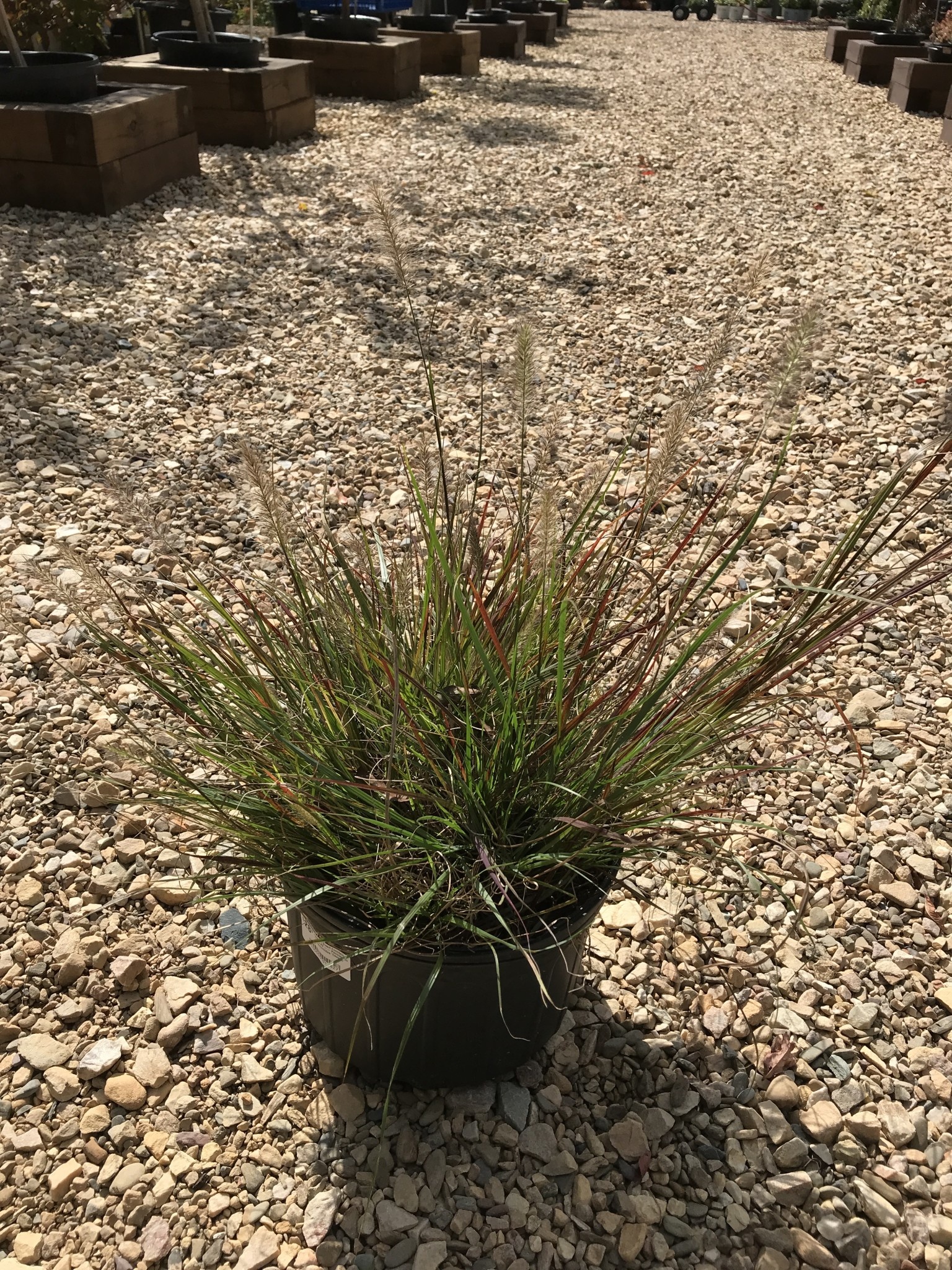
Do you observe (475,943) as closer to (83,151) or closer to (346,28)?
(83,151)

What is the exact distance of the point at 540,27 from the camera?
12586mm

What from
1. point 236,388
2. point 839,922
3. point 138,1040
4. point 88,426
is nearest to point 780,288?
point 236,388

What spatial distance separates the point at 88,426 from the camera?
3.41m

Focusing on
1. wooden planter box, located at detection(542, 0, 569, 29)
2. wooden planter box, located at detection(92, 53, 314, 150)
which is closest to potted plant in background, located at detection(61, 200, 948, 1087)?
wooden planter box, located at detection(92, 53, 314, 150)

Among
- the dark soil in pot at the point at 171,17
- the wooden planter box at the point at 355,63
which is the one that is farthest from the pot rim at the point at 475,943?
the dark soil in pot at the point at 171,17

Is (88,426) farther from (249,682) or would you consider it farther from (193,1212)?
(193,1212)

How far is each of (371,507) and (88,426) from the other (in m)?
1.00

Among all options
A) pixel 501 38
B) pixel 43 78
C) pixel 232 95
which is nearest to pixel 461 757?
pixel 43 78

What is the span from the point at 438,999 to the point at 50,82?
4.86m

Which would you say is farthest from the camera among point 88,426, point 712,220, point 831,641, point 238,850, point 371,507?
point 712,220

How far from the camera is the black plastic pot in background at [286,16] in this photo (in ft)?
31.9

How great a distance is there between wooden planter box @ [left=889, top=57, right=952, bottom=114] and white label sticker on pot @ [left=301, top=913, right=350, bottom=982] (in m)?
9.12

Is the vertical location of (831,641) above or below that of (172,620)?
above

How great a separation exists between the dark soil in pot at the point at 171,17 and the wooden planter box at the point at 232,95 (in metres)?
2.05
